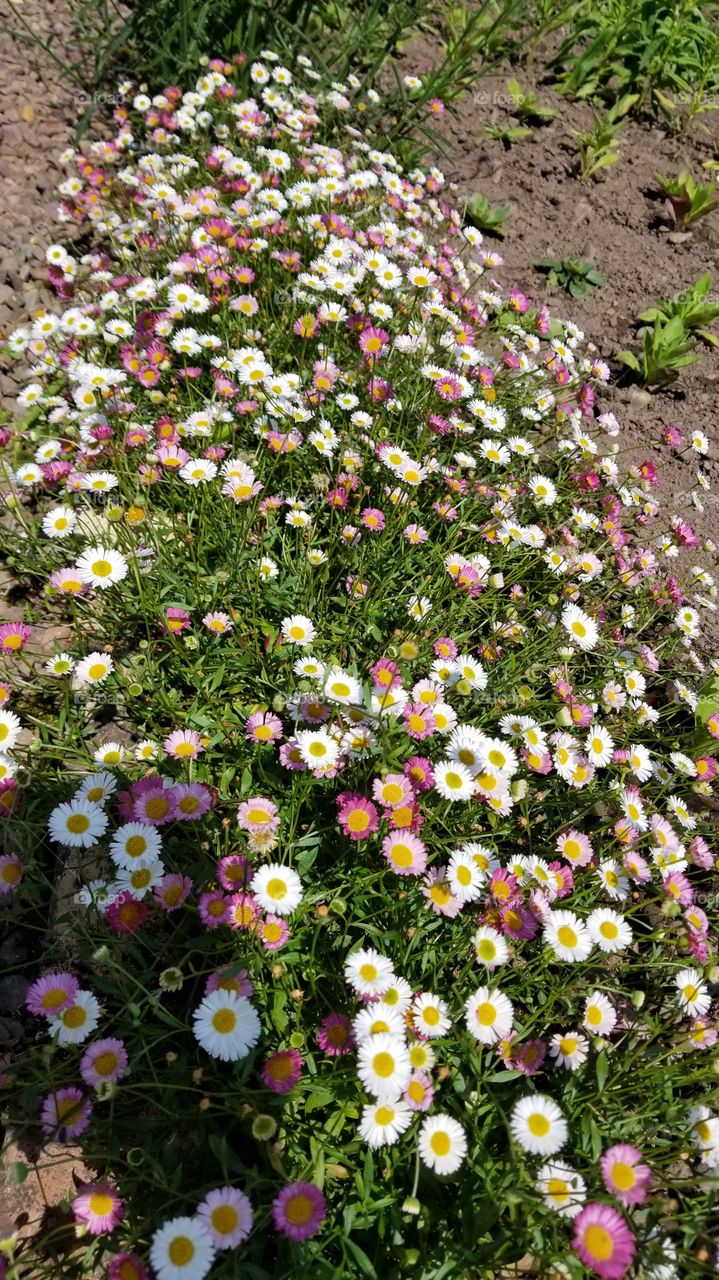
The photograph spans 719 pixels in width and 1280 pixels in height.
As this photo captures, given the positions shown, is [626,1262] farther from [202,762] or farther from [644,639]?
[644,639]

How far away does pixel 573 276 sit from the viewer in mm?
4316

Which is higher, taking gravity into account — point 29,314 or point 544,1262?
point 544,1262

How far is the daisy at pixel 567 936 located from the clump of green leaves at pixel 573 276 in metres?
3.82

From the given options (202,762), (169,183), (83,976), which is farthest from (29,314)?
(83,976)

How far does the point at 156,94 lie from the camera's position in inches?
174

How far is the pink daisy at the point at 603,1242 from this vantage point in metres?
1.23

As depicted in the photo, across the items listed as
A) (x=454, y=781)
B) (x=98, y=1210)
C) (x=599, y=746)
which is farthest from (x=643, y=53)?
(x=98, y=1210)

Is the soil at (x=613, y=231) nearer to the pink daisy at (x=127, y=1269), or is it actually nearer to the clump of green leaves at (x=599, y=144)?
the clump of green leaves at (x=599, y=144)

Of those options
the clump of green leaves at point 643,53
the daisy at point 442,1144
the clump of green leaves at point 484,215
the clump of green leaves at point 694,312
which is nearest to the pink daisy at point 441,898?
A: the daisy at point 442,1144

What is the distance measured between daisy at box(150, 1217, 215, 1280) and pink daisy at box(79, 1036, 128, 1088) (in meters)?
0.29

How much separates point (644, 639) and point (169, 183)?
131 inches

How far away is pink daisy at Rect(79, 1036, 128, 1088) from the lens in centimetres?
148

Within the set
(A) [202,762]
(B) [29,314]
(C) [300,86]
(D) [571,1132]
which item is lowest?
(B) [29,314]

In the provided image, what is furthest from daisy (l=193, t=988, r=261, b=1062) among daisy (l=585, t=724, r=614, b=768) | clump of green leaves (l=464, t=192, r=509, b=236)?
clump of green leaves (l=464, t=192, r=509, b=236)
